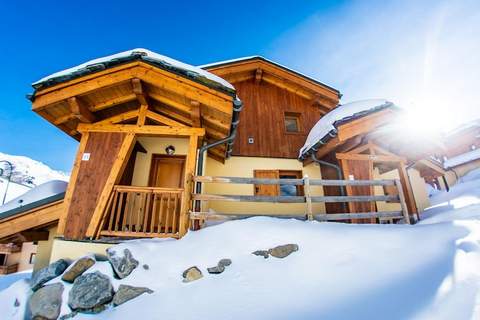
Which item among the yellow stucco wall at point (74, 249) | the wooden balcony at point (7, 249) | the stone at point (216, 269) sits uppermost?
the yellow stucco wall at point (74, 249)

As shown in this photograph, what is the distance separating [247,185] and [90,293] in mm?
5582

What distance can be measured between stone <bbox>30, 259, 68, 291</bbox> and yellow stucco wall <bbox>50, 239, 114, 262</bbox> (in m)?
0.24

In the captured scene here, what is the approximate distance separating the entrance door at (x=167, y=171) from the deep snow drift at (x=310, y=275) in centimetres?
304

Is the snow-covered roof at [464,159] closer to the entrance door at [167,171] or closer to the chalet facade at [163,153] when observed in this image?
the chalet facade at [163,153]

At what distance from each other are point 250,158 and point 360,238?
5.40 metres

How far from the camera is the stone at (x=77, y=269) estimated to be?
3457mm

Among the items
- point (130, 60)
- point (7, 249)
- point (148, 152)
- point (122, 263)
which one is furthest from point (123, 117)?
point (7, 249)

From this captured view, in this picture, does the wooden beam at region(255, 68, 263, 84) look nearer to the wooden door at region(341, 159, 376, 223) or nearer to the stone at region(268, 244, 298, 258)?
the wooden door at region(341, 159, 376, 223)

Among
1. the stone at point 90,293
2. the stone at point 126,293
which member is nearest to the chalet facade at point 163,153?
the stone at point 90,293

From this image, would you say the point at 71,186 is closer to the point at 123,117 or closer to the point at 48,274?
the point at 48,274

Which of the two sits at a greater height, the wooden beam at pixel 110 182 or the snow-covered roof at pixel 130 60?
the snow-covered roof at pixel 130 60

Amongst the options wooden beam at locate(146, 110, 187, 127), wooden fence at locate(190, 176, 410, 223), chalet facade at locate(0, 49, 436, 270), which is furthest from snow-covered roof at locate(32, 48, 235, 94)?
wooden fence at locate(190, 176, 410, 223)

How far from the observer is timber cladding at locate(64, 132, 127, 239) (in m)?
4.56

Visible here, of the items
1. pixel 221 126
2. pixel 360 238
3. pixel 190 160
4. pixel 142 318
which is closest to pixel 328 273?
pixel 360 238
